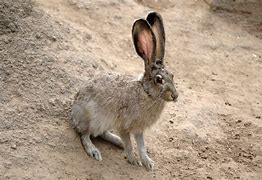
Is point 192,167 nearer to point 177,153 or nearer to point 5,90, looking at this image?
point 177,153

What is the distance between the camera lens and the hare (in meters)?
4.79

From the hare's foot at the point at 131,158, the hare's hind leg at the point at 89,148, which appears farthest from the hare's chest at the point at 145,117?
the hare's hind leg at the point at 89,148

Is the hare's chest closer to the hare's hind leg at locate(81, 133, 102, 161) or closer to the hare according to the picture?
the hare

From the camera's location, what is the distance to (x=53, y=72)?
17.9ft

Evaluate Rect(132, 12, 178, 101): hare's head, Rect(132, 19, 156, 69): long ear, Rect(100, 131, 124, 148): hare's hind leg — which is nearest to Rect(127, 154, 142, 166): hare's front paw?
Rect(100, 131, 124, 148): hare's hind leg

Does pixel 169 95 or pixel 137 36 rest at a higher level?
pixel 137 36

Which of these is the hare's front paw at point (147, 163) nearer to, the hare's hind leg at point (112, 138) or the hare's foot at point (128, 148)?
the hare's foot at point (128, 148)

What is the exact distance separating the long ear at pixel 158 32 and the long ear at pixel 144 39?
69 mm

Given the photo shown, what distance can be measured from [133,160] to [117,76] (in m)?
0.76

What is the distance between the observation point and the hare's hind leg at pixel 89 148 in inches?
195

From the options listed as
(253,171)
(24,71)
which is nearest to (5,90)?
(24,71)

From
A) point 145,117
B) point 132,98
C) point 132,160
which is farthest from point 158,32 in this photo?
point 132,160

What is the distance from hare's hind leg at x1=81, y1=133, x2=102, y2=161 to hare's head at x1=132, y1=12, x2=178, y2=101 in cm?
70

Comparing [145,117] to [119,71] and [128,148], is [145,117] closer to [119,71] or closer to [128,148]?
[128,148]
